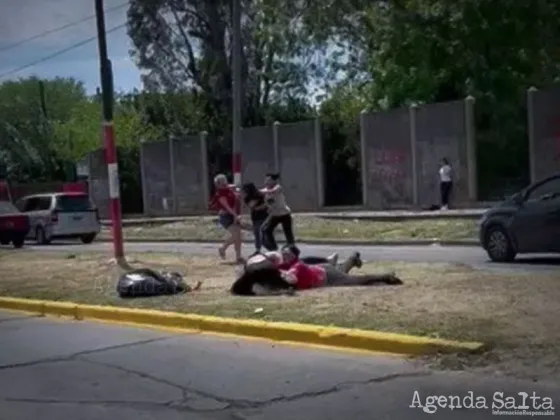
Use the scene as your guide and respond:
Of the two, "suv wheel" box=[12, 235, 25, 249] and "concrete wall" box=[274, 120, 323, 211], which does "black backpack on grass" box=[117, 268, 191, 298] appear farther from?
"concrete wall" box=[274, 120, 323, 211]

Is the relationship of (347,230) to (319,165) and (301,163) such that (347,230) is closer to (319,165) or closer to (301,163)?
(319,165)

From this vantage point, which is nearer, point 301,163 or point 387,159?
point 387,159

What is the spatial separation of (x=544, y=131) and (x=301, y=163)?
34.7ft

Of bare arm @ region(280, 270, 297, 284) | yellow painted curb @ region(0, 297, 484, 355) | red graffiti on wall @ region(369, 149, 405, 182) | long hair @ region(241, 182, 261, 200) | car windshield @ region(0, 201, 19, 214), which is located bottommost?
yellow painted curb @ region(0, 297, 484, 355)

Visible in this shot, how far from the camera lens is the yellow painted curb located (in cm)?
955

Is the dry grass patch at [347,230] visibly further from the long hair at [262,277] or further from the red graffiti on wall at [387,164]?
the long hair at [262,277]

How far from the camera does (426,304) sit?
11562mm

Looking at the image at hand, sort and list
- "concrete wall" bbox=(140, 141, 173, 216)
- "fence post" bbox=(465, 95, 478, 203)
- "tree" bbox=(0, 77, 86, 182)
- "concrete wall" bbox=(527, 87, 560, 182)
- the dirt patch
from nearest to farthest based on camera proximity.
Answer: the dirt patch < "concrete wall" bbox=(527, 87, 560, 182) < "fence post" bbox=(465, 95, 478, 203) < "concrete wall" bbox=(140, 141, 173, 216) < "tree" bbox=(0, 77, 86, 182)

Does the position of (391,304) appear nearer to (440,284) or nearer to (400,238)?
(440,284)

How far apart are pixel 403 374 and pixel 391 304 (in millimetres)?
2838

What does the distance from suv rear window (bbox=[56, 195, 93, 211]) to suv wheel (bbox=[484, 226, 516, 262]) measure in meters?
19.0

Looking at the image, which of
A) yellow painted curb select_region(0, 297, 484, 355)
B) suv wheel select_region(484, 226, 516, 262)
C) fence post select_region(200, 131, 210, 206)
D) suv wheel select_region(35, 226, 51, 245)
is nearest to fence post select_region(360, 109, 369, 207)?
fence post select_region(200, 131, 210, 206)

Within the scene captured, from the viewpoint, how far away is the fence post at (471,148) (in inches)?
1355

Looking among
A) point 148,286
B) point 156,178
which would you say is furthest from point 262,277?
point 156,178
